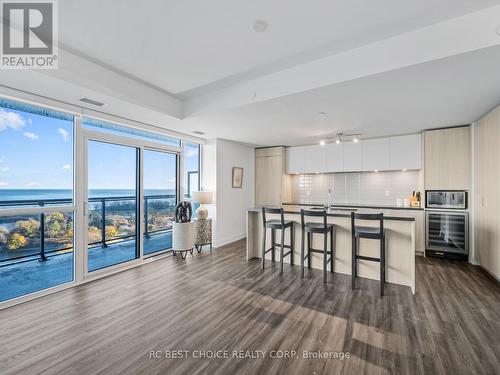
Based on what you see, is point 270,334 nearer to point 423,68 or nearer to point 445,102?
A: point 423,68

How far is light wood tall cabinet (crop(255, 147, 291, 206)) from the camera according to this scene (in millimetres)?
6203

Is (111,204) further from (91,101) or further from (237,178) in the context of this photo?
(237,178)

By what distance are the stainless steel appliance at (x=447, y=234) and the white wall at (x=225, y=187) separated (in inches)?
160

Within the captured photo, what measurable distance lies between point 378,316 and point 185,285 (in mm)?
2424

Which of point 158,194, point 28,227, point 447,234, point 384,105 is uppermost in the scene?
point 384,105

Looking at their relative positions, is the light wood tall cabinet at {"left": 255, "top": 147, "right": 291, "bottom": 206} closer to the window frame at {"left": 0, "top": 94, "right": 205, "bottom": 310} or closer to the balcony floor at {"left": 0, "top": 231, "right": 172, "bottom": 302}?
the window frame at {"left": 0, "top": 94, "right": 205, "bottom": 310}

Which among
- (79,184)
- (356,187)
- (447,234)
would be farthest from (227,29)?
(447,234)

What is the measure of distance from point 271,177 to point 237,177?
996 mm

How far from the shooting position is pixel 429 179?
447cm

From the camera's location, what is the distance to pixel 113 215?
4.11 m

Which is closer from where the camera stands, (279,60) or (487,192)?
(279,60)

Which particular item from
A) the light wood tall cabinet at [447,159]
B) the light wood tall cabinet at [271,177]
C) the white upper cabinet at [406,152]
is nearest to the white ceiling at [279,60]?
the light wood tall cabinet at [447,159]

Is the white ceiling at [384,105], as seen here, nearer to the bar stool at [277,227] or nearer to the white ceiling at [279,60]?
the white ceiling at [279,60]

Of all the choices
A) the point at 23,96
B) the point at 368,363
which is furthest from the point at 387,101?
the point at 23,96
